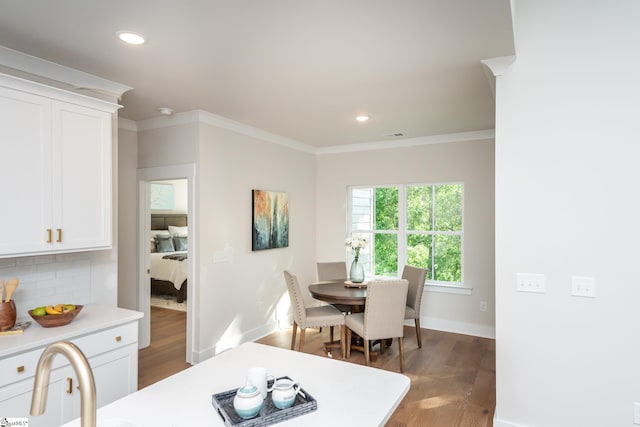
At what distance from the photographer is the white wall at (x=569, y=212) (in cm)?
219

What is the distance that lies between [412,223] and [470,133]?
142cm

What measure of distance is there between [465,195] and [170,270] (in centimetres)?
474

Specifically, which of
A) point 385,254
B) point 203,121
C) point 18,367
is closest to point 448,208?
point 385,254

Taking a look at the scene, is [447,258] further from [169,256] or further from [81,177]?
[169,256]

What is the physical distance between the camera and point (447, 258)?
5.14m

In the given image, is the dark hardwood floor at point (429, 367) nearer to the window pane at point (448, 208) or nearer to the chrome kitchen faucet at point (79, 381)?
the window pane at point (448, 208)

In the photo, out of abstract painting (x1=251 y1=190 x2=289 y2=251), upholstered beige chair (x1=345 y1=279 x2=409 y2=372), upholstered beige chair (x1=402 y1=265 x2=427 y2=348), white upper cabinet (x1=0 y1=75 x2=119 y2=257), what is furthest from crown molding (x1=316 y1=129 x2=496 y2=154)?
white upper cabinet (x1=0 y1=75 x2=119 y2=257)

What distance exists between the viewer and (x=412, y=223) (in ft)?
17.6

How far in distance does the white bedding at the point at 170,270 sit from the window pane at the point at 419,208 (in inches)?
144

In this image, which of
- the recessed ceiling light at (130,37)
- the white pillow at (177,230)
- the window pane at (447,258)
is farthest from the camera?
the white pillow at (177,230)

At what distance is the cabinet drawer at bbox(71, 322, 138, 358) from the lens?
2.30 metres

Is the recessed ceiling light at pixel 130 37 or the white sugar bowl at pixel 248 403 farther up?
the recessed ceiling light at pixel 130 37

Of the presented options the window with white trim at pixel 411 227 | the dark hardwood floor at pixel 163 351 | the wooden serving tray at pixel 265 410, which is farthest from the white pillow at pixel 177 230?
the wooden serving tray at pixel 265 410

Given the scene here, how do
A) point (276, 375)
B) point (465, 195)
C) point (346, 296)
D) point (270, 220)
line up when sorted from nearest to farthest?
point (276, 375) → point (346, 296) → point (270, 220) → point (465, 195)
